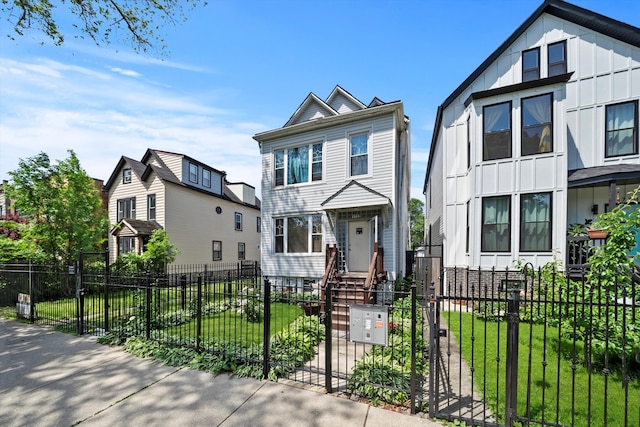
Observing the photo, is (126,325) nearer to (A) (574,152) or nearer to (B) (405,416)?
(B) (405,416)

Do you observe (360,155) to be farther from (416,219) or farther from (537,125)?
(416,219)

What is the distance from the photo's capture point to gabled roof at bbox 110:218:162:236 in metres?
17.0

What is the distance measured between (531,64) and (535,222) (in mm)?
6620

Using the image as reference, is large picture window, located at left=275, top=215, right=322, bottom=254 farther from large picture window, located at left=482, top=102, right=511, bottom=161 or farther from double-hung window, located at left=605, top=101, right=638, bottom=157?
double-hung window, located at left=605, top=101, right=638, bottom=157

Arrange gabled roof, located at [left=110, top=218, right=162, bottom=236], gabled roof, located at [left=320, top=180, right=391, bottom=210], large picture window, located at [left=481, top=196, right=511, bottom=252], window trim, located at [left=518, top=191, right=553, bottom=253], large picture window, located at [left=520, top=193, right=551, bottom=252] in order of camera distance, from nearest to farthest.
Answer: window trim, located at [left=518, top=191, right=553, bottom=253], large picture window, located at [left=520, top=193, right=551, bottom=252], large picture window, located at [left=481, top=196, right=511, bottom=252], gabled roof, located at [left=320, top=180, right=391, bottom=210], gabled roof, located at [left=110, top=218, right=162, bottom=236]

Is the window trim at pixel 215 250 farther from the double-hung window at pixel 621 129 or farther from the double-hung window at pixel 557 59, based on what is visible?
the double-hung window at pixel 621 129

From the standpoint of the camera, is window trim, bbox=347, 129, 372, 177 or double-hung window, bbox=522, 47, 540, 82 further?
window trim, bbox=347, 129, 372, 177

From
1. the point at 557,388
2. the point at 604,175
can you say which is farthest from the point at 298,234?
the point at 604,175

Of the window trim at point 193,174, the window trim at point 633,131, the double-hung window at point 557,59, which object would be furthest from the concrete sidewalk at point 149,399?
the window trim at point 193,174

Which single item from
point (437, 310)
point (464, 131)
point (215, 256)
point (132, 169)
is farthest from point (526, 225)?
point (132, 169)

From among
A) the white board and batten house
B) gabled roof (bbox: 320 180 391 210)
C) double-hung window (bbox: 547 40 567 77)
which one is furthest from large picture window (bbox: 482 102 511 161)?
the white board and batten house

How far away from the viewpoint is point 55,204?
12.3 metres

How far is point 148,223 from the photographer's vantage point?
1788 centimetres

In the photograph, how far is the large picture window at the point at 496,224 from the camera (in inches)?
391
